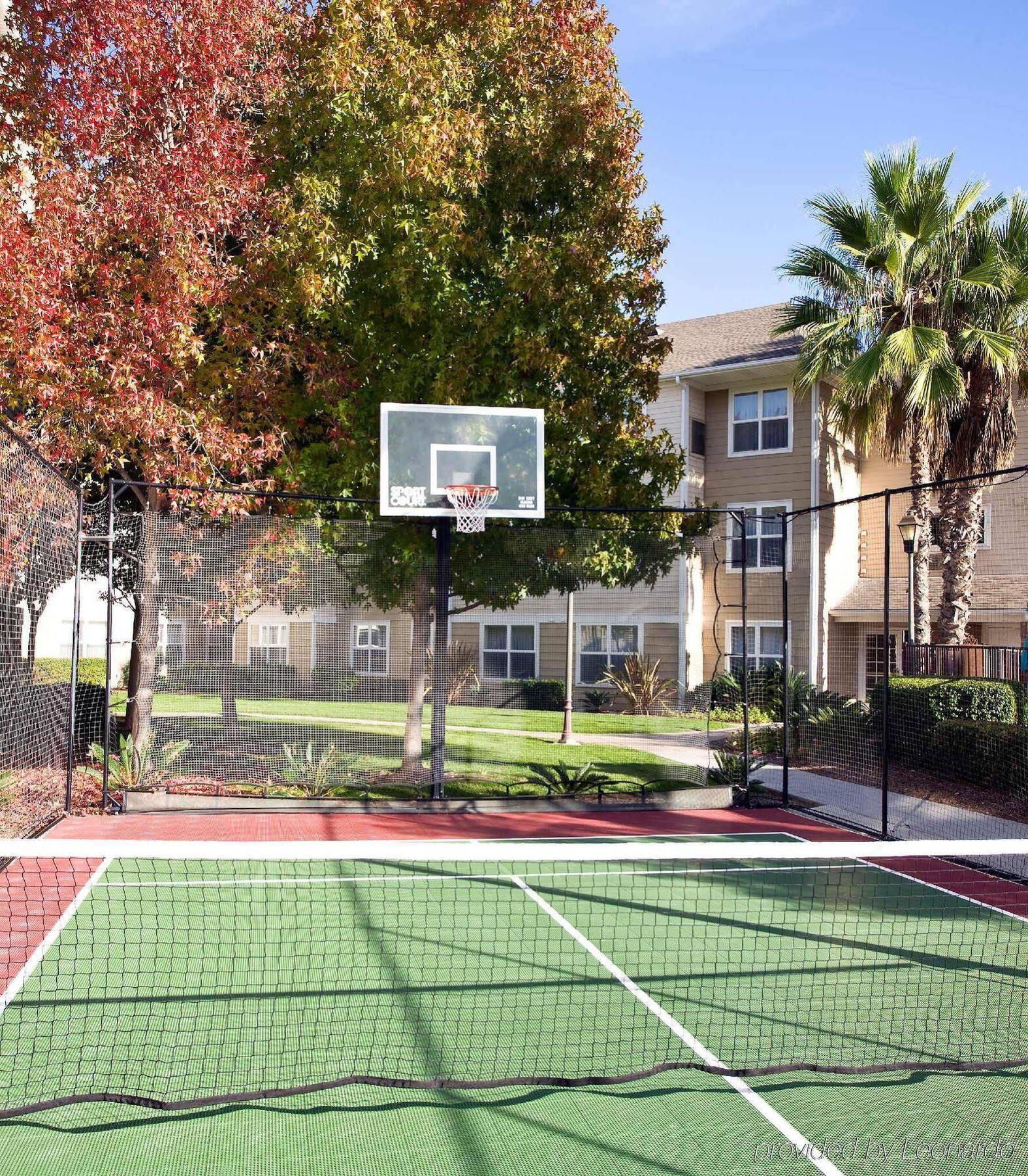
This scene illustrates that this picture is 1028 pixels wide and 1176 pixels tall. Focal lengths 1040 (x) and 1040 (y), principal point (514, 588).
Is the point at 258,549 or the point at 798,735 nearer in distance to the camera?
the point at 258,549

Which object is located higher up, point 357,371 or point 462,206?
point 462,206

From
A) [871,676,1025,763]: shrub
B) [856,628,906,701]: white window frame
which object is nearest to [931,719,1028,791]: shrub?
[871,676,1025,763]: shrub

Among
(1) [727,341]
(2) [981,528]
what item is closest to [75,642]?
(2) [981,528]

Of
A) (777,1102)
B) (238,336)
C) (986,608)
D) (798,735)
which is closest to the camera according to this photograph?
(777,1102)

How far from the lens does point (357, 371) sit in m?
13.0

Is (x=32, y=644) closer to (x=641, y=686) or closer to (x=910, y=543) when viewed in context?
(x=641, y=686)

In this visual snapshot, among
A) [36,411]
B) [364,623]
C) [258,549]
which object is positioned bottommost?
[364,623]

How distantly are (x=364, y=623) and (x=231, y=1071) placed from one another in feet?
24.0

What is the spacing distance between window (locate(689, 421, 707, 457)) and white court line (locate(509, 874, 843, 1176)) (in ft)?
54.0

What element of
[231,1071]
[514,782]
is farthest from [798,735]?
[231,1071]

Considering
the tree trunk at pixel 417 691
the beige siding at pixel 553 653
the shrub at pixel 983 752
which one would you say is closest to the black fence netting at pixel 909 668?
the shrub at pixel 983 752

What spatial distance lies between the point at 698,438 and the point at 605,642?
1223cm

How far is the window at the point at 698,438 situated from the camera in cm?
2278

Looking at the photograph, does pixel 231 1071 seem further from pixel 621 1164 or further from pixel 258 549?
pixel 258 549
